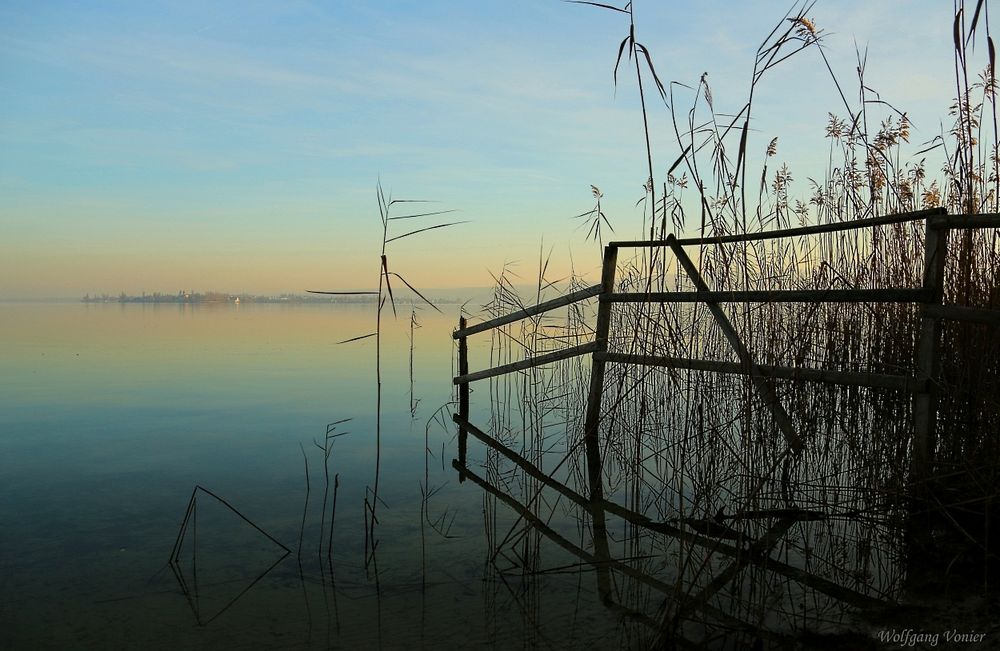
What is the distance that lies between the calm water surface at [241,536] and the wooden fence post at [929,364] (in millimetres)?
1708

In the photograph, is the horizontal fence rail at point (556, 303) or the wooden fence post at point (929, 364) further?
the horizontal fence rail at point (556, 303)

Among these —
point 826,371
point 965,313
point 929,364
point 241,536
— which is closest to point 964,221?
point 965,313

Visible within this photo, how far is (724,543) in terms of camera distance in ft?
10.5

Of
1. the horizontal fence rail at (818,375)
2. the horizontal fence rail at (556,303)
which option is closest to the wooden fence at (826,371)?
the horizontal fence rail at (818,375)

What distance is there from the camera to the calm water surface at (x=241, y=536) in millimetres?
2512

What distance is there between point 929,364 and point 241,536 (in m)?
3.45

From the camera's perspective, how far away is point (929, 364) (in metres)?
3.24

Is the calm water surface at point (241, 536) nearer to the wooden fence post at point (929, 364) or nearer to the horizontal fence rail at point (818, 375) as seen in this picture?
the horizontal fence rail at point (818, 375)

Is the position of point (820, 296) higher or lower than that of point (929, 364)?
higher

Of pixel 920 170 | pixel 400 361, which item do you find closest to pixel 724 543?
pixel 920 170

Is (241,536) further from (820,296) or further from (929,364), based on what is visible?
(929,364)

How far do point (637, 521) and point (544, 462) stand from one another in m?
1.55

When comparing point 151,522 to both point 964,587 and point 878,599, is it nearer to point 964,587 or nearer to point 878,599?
point 878,599

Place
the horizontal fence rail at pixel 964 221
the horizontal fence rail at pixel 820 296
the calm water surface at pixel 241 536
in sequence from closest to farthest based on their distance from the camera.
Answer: the calm water surface at pixel 241 536
the horizontal fence rail at pixel 964 221
the horizontal fence rail at pixel 820 296
